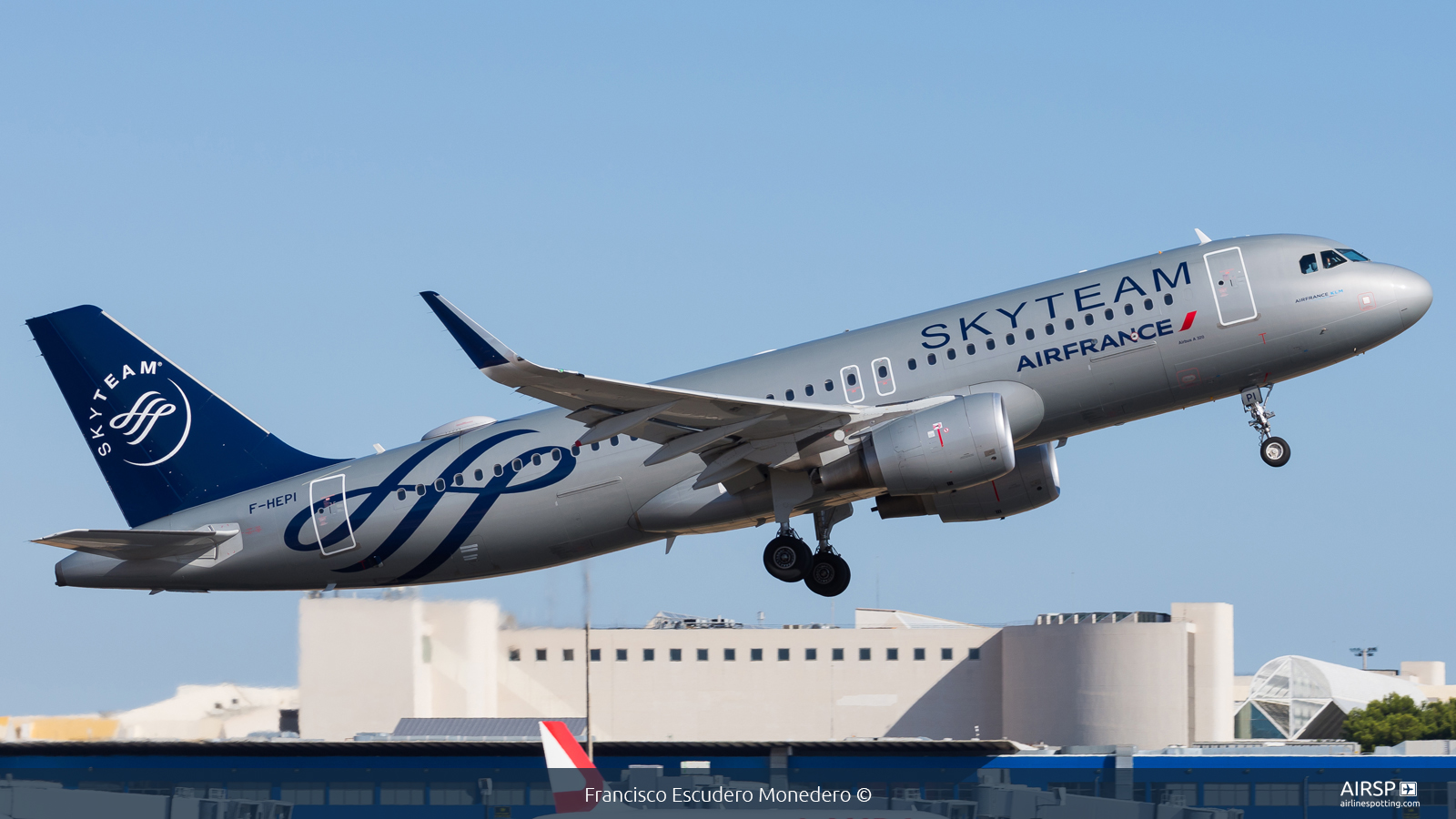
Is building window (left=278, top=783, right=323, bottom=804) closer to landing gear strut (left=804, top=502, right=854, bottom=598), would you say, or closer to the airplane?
the airplane

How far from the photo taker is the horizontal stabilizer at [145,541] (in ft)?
97.7

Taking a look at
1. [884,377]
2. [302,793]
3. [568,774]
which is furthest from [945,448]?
[302,793]

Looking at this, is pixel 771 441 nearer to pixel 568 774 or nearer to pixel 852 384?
pixel 852 384

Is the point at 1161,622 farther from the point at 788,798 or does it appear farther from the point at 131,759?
the point at 131,759

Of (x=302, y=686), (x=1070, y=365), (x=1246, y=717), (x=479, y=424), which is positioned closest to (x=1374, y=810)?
(x=1070, y=365)

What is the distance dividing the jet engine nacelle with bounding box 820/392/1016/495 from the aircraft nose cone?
24.5 feet

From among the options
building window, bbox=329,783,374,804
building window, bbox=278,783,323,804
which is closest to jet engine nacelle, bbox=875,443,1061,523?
building window, bbox=329,783,374,804

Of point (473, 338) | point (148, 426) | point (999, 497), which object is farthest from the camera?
point (148, 426)

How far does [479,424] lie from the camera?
1241 inches

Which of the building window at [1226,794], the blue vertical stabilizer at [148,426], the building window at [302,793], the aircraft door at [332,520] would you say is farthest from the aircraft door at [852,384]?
the building window at [302,793]

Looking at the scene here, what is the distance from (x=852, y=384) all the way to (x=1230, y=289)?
6.94 metres

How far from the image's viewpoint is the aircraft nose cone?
28453 mm

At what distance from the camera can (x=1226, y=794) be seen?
4769cm

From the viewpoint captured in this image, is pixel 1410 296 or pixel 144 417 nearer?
pixel 1410 296
